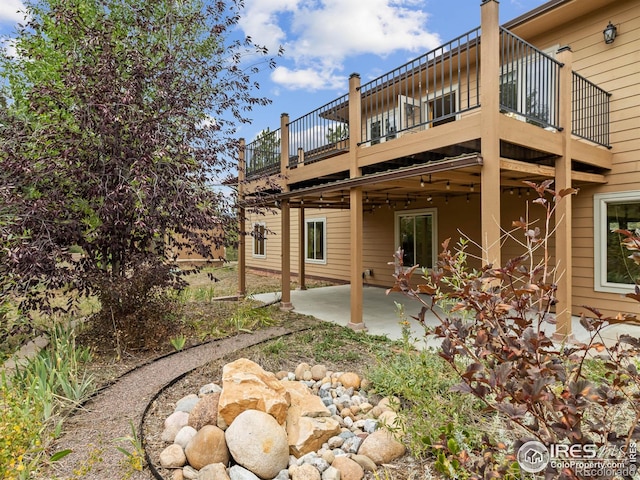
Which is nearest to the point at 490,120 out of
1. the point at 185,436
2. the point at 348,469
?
the point at 348,469

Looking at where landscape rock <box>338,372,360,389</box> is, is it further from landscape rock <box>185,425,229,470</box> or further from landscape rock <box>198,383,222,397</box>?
landscape rock <box>185,425,229,470</box>

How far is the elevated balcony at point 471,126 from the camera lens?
4719 mm

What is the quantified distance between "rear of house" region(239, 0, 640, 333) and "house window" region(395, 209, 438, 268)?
0.32 ft

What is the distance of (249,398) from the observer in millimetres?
3062

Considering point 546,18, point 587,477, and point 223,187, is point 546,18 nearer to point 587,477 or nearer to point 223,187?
point 223,187

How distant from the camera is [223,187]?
6281mm

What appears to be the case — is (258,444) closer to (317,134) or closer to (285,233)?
(285,233)

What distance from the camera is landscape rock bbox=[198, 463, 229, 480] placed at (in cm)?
253

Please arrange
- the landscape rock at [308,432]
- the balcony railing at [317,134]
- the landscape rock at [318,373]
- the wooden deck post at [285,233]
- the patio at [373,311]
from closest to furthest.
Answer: the landscape rock at [308,432], the landscape rock at [318,373], the patio at [373,311], the balcony railing at [317,134], the wooden deck post at [285,233]

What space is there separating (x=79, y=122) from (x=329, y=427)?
4.70 m

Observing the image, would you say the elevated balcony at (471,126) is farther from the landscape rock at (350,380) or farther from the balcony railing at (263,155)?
the landscape rock at (350,380)

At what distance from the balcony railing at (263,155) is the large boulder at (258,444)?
6.92 m

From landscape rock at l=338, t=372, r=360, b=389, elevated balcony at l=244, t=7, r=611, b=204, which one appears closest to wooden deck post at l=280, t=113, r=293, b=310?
elevated balcony at l=244, t=7, r=611, b=204

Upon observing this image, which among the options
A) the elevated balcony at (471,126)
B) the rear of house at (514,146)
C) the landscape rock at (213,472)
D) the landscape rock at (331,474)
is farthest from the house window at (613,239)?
the landscape rock at (213,472)
